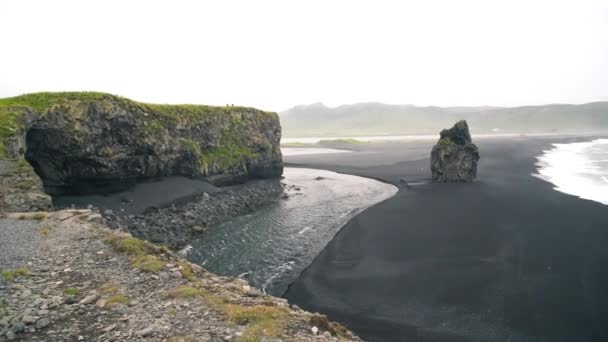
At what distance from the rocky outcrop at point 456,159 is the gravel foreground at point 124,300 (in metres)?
41.9

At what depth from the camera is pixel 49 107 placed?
1238 inches

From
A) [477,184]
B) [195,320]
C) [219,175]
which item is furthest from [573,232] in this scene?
[219,175]

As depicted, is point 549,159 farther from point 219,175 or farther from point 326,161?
point 219,175

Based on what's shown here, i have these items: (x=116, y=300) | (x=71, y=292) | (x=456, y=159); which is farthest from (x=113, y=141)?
(x=456, y=159)

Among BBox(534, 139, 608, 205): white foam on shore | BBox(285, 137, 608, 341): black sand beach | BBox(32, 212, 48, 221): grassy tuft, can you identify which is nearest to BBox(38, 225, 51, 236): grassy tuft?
BBox(32, 212, 48, 221): grassy tuft

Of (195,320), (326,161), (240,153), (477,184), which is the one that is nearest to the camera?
(195,320)

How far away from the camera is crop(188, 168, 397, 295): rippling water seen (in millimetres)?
22703

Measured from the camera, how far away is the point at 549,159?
7219 cm

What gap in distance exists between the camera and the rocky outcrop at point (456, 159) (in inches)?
1917

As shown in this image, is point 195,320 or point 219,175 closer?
point 195,320

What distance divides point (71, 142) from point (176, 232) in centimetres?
1496

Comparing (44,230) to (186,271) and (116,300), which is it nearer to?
(186,271)

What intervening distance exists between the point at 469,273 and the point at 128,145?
119 ft

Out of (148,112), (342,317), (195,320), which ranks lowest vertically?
(342,317)
